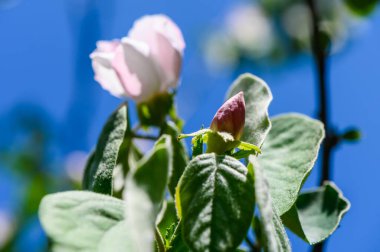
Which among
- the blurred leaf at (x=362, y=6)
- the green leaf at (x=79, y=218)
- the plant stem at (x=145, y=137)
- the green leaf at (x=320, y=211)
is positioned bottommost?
the green leaf at (x=320, y=211)

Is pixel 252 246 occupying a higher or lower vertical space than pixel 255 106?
lower

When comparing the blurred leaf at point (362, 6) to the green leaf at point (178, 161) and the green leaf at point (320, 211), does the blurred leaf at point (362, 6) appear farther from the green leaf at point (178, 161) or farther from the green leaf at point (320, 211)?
the green leaf at point (178, 161)

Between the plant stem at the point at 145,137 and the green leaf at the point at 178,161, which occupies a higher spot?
the plant stem at the point at 145,137

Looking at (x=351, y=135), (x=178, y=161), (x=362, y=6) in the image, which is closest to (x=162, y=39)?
(x=178, y=161)

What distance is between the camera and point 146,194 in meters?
0.48

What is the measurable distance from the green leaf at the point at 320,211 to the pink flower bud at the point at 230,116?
0.13 metres

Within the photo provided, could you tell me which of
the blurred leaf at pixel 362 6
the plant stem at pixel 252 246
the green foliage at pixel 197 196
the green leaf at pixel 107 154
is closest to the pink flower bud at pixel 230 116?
the green foliage at pixel 197 196

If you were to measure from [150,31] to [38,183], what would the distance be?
1303mm

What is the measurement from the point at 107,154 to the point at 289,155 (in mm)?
213

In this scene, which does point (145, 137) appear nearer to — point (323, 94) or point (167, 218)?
point (167, 218)

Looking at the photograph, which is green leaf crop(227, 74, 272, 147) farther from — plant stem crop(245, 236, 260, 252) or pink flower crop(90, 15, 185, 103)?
plant stem crop(245, 236, 260, 252)

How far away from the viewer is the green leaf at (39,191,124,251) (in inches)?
19.8

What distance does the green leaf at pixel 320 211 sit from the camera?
75 cm

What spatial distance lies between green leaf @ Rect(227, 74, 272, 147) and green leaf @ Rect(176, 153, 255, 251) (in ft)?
0.28
